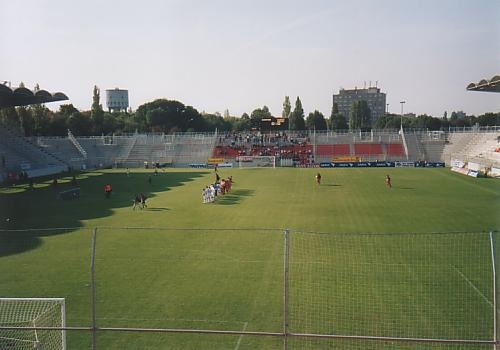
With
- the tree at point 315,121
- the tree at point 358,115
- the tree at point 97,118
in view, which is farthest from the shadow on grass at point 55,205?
the tree at point 358,115

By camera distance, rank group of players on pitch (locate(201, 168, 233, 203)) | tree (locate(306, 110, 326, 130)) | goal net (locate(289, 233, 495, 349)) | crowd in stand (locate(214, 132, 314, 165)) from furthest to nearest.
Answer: tree (locate(306, 110, 326, 130)) → crowd in stand (locate(214, 132, 314, 165)) → group of players on pitch (locate(201, 168, 233, 203)) → goal net (locate(289, 233, 495, 349))

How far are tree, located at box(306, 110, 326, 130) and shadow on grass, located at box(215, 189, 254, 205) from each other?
78830 mm

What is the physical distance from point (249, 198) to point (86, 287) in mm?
18575

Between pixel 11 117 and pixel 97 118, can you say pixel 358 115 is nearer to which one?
pixel 97 118

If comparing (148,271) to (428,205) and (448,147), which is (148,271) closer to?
(428,205)

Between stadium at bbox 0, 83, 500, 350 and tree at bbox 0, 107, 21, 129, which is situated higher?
tree at bbox 0, 107, 21, 129

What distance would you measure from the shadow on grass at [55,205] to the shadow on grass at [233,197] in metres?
4.39

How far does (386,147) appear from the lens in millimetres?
68125

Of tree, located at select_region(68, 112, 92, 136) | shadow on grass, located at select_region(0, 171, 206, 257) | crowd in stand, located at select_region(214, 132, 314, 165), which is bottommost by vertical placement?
shadow on grass, located at select_region(0, 171, 206, 257)

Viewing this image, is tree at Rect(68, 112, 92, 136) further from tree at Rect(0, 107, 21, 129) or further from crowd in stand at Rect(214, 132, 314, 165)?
crowd in stand at Rect(214, 132, 314, 165)

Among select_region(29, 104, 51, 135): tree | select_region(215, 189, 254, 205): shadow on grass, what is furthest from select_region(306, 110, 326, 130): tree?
select_region(215, 189, 254, 205): shadow on grass

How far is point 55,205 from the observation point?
2964 cm

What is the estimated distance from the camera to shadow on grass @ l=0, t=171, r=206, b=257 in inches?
797

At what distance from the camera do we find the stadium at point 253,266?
9.88 meters
